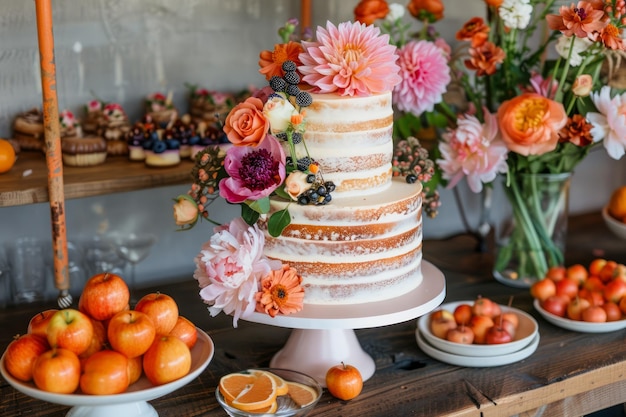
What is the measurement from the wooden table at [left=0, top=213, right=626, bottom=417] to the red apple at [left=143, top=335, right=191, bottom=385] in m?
0.21

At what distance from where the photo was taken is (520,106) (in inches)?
62.0

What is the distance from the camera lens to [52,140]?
1.45 m

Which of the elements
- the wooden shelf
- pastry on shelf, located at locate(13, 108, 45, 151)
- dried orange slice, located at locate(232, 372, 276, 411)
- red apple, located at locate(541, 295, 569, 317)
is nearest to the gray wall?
pastry on shelf, located at locate(13, 108, 45, 151)

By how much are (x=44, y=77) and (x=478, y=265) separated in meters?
1.16

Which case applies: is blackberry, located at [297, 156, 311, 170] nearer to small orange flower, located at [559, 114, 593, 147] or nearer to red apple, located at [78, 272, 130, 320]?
red apple, located at [78, 272, 130, 320]

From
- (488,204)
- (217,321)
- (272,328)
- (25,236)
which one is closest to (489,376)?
(272,328)

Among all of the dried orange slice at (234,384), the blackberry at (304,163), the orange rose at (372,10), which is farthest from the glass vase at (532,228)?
the dried orange slice at (234,384)

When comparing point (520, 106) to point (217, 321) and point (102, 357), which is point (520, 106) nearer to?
point (217, 321)

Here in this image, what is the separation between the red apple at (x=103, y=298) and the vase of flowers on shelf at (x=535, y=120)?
77cm

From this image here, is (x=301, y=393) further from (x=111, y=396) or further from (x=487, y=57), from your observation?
(x=487, y=57)

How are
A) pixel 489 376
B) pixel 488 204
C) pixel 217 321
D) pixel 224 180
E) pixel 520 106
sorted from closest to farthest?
pixel 224 180, pixel 489 376, pixel 520 106, pixel 217 321, pixel 488 204

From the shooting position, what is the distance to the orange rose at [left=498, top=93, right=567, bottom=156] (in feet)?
5.11

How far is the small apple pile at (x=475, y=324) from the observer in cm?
147

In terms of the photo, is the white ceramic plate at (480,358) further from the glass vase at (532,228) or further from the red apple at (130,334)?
the red apple at (130,334)
